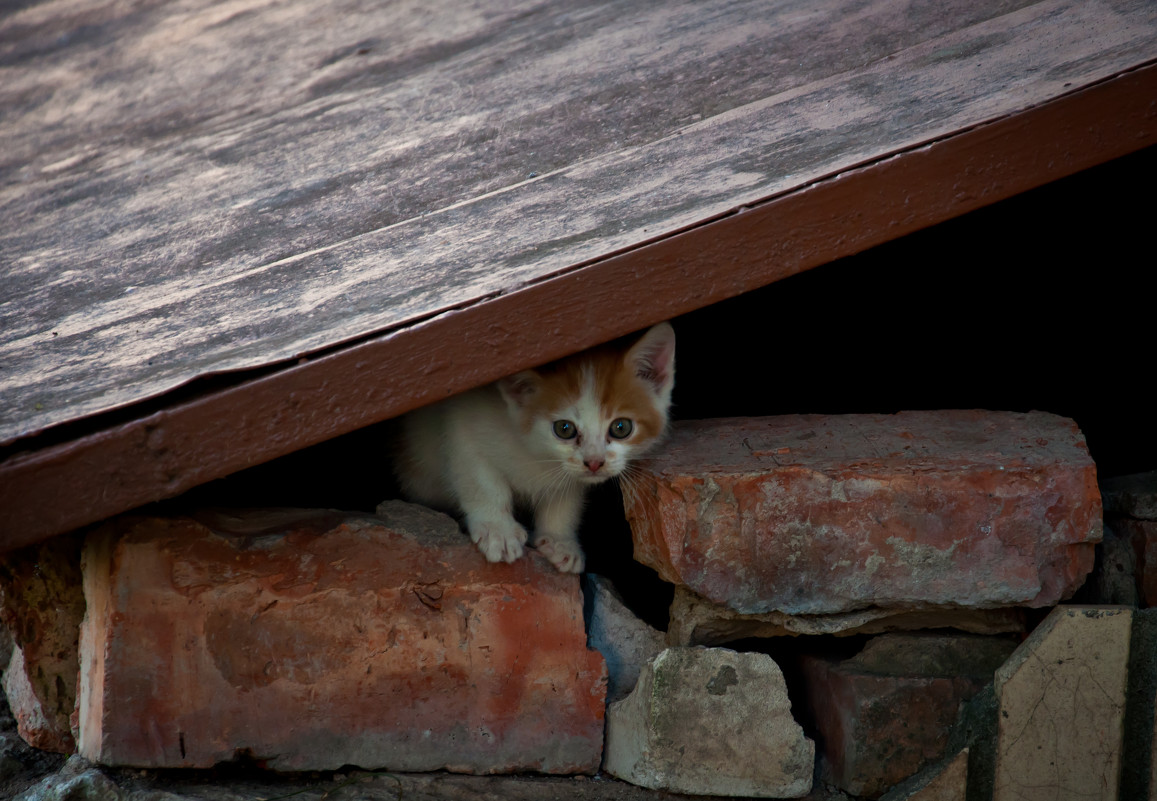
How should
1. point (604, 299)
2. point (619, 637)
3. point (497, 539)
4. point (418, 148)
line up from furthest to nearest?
point (418, 148) < point (619, 637) < point (497, 539) < point (604, 299)

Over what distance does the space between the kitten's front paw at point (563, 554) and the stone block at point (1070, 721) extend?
104cm

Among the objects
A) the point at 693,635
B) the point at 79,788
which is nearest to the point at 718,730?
the point at 693,635

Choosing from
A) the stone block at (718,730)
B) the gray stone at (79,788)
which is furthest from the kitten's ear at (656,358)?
the gray stone at (79,788)

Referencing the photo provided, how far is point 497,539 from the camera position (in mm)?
2326

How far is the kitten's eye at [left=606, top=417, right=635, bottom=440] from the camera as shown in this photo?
2537 millimetres

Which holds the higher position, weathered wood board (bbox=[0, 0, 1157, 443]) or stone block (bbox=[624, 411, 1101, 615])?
weathered wood board (bbox=[0, 0, 1157, 443])

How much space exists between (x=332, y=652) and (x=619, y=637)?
0.73 meters

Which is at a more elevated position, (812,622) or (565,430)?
(565,430)

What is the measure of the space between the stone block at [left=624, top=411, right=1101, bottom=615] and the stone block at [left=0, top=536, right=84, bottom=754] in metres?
1.45

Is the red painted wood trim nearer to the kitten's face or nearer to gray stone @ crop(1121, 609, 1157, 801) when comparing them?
the kitten's face

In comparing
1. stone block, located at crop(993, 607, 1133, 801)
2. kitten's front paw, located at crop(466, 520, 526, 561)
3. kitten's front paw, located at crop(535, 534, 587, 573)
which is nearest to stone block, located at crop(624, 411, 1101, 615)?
stone block, located at crop(993, 607, 1133, 801)

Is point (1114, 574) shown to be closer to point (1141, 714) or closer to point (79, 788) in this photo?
point (1141, 714)

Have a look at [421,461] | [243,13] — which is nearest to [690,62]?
[421,461]

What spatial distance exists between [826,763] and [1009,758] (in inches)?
16.9
